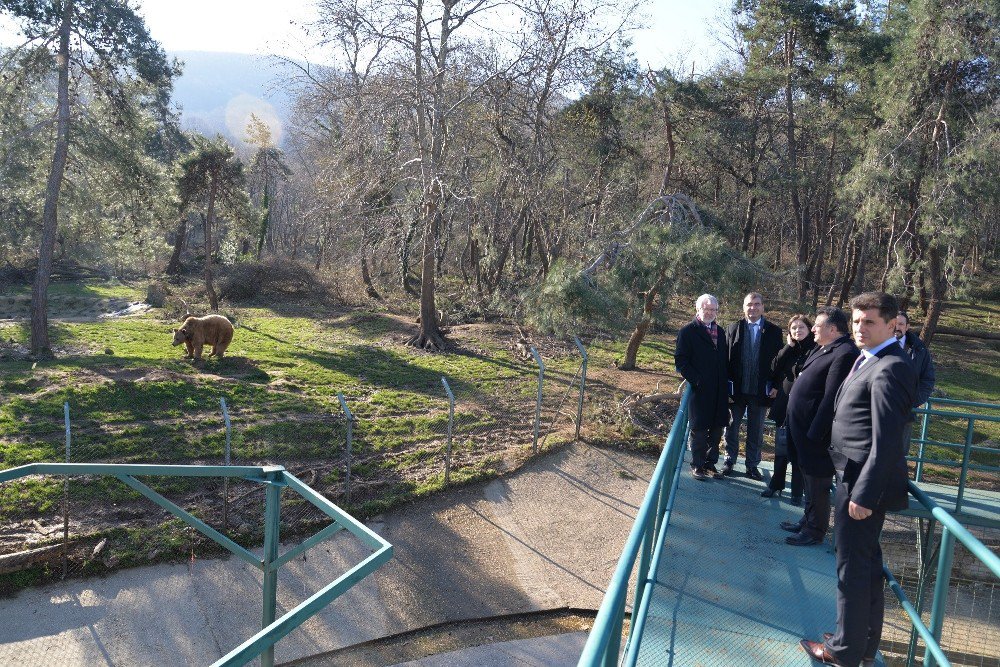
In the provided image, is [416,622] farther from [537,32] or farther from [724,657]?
[537,32]

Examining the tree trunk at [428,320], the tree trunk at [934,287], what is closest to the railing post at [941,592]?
the tree trunk at [934,287]

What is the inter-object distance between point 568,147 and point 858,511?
1469cm

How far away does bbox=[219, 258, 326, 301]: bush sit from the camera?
23250mm

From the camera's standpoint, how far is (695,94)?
14.8 meters

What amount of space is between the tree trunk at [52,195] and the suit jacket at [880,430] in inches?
543

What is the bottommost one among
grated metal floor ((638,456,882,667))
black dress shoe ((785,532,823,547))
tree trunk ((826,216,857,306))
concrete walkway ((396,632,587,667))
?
concrete walkway ((396,632,587,667))

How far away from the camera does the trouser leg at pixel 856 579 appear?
3.30 metres

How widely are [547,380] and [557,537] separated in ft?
18.9

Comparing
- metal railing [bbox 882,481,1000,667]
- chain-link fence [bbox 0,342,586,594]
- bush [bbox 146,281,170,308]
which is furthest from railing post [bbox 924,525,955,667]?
bush [bbox 146,281,170,308]

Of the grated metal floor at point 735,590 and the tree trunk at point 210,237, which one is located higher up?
the tree trunk at point 210,237

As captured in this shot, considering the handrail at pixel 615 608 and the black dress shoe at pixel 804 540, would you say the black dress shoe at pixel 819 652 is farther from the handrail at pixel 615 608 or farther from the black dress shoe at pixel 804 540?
the black dress shoe at pixel 804 540

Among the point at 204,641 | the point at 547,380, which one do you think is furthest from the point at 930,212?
the point at 204,641

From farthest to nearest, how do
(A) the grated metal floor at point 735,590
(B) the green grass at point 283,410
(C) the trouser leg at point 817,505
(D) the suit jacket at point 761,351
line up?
1. (B) the green grass at point 283,410
2. (D) the suit jacket at point 761,351
3. (C) the trouser leg at point 817,505
4. (A) the grated metal floor at point 735,590

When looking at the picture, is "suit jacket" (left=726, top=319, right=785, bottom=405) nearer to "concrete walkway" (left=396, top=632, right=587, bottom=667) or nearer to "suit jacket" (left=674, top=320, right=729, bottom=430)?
"suit jacket" (left=674, top=320, right=729, bottom=430)
